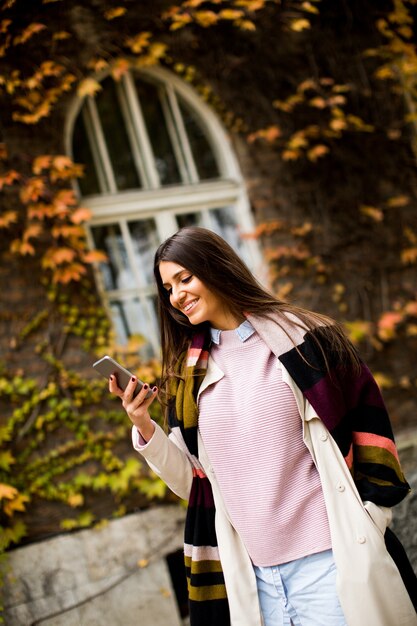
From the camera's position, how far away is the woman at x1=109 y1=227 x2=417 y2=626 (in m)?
1.64

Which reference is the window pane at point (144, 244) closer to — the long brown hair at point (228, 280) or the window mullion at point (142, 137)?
the window mullion at point (142, 137)

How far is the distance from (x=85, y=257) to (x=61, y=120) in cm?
112

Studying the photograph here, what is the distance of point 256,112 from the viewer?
4781 mm

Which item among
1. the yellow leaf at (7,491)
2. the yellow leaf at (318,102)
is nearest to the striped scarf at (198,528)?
the yellow leaf at (7,491)

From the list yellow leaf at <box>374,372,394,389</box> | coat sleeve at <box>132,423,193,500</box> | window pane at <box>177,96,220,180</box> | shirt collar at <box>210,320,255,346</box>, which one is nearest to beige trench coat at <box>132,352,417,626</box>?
coat sleeve at <box>132,423,193,500</box>

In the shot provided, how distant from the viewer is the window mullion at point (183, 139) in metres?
4.71

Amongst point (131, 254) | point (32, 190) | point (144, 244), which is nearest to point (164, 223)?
point (144, 244)

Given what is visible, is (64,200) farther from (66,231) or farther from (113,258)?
(113,258)

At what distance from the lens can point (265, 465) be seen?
1721mm

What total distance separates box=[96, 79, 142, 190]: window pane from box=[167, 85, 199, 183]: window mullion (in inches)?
17.9

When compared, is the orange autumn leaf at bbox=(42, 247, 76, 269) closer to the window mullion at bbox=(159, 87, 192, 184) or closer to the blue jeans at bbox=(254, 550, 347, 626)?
the window mullion at bbox=(159, 87, 192, 184)

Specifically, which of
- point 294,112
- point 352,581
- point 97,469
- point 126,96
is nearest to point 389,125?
point 294,112

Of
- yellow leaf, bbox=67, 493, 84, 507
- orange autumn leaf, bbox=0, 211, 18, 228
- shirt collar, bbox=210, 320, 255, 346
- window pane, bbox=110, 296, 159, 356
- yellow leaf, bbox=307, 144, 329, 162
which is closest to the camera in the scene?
shirt collar, bbox=210, 320, 255, 346

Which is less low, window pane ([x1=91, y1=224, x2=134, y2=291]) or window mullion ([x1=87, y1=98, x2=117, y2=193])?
window mullion ([x1=87, y1=98, x2=117, y2=193])
